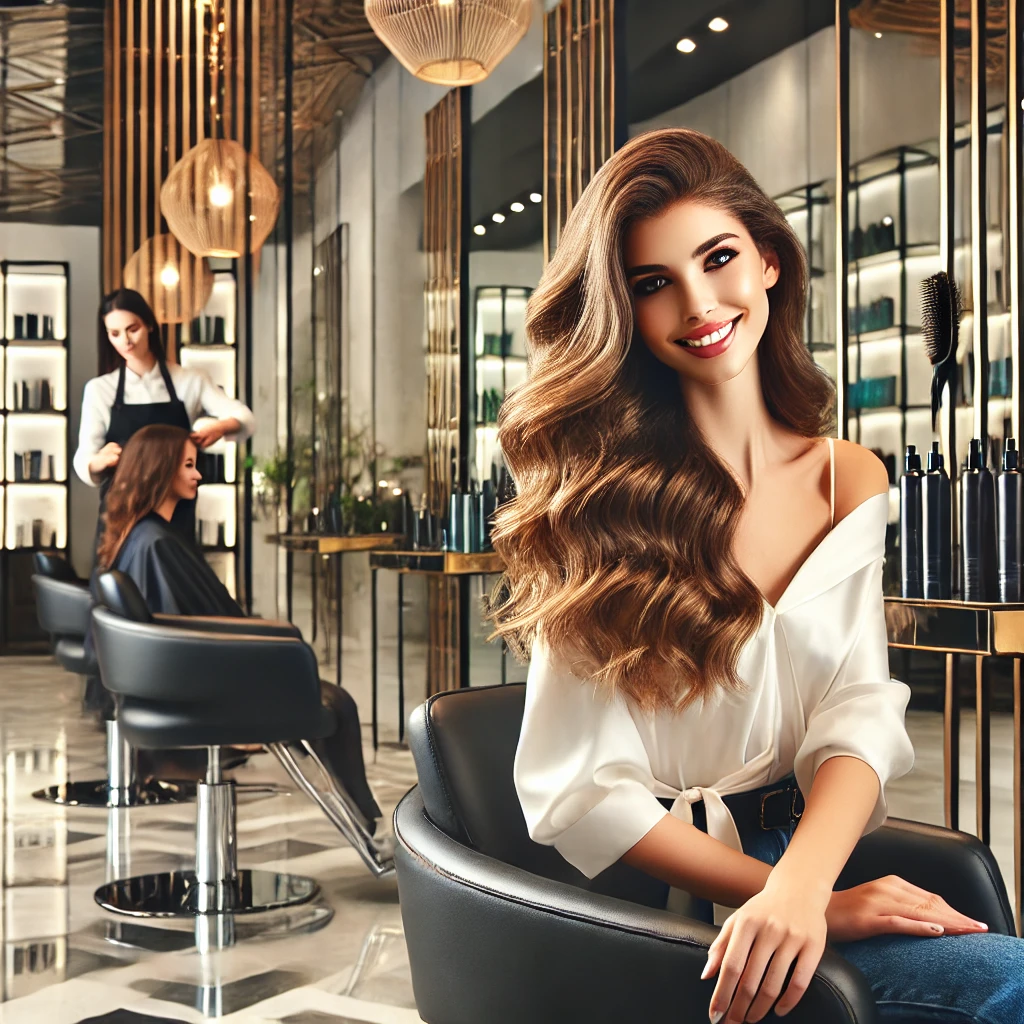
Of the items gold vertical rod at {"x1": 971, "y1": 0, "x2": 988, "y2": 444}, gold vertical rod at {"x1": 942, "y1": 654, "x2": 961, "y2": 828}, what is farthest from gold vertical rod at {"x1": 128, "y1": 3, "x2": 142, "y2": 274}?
gold vertical rod at {"x1": 942, "y1": 654, "x2": 961, "y2": 828}

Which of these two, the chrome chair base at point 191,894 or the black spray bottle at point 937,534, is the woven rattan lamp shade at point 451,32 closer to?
the black spray bottle at point 937,534

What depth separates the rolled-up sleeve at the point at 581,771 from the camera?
1076 millimetres

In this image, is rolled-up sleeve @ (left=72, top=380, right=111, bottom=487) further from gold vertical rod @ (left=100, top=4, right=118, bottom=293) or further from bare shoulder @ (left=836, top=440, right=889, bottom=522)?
bare shoulder @ (left=836, top=440, right=889, bottom=522)

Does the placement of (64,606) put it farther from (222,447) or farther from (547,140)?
(547,140)

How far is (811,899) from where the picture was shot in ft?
3.16

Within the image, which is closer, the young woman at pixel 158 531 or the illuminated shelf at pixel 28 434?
the young woman at pixel 158 531

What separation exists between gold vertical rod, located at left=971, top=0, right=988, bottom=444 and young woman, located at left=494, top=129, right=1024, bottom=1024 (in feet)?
4.05

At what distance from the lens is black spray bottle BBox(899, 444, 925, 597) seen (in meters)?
2.15

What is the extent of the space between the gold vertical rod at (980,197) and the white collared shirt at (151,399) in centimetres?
268

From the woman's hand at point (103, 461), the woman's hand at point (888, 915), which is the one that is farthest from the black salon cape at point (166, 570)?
A: the woman's hand at point (888, 915)

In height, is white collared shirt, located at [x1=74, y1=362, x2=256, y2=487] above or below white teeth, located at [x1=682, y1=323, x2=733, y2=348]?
above

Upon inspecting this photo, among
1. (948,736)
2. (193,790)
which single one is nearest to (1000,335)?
(948,736)

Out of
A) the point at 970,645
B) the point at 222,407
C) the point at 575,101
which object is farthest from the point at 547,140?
the point at 970,645

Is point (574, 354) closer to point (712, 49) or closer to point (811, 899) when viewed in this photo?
point (811, 899)
